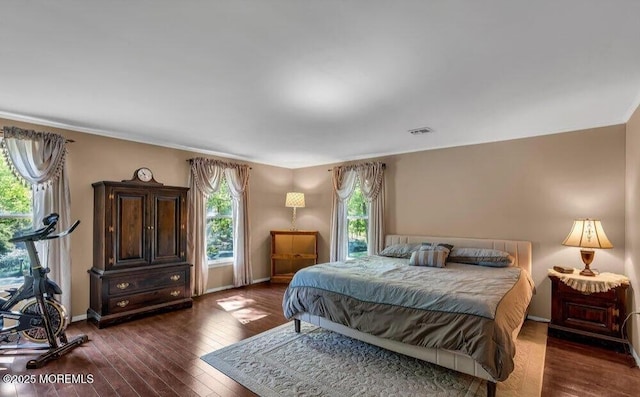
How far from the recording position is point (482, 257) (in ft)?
12.7

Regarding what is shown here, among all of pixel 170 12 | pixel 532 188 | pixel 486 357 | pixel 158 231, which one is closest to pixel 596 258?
pixel 532 188

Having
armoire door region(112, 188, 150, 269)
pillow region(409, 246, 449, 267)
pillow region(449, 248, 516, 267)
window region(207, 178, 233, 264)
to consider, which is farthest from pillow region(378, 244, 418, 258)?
armoire door region(112, 188, 150, 269)

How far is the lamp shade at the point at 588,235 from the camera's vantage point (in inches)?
125

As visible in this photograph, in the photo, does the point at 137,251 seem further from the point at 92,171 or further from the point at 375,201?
the point at 375,201

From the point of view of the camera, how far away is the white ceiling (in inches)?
63.4

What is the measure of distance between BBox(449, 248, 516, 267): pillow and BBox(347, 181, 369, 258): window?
5.94 ft

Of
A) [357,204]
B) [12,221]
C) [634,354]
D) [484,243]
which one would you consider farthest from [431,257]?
[12,221]

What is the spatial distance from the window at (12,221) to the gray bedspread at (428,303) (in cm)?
314

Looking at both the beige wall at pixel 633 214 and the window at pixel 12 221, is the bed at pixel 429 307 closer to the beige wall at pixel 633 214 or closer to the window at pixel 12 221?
the beige wall at pixel 633 214

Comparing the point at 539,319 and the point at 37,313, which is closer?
the point at 37,313

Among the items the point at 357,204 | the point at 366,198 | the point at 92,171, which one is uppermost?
the point at 92,171

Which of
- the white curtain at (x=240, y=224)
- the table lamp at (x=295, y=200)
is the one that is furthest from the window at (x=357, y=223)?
the white curtain at (x=240, y=224)

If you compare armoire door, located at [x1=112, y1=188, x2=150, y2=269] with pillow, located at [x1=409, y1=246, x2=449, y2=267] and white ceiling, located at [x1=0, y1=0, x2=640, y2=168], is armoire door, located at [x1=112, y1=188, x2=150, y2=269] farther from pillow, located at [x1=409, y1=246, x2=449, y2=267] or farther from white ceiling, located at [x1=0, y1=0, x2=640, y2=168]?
pillow, located at [x1=409, y1=246, x2=449, y2=267]

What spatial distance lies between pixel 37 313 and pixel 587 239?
18.7ft
